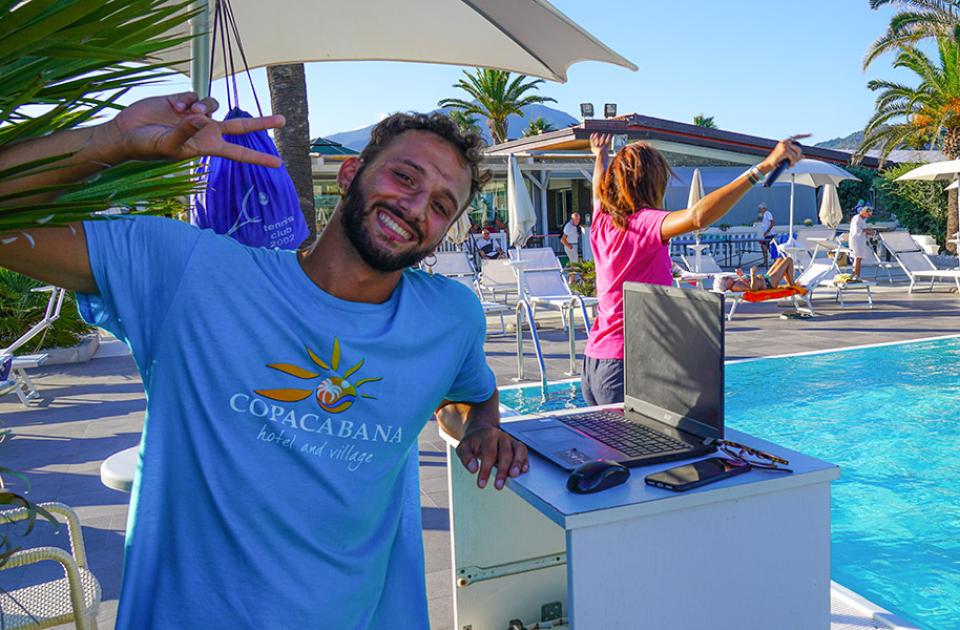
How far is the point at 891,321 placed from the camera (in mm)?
11195

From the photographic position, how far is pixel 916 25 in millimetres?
22703

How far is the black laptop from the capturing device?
6.66 feet

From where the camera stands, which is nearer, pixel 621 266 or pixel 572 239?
pixel 621 266

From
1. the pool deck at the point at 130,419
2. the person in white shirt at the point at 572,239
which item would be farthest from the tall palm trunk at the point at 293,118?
the person in white shirt at the point at 572,239

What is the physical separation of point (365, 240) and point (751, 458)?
1.10m

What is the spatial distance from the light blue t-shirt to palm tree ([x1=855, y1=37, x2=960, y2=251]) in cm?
2449

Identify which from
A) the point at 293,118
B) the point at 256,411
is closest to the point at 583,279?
the point at 293,118

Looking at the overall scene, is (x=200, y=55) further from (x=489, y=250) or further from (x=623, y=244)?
(x=489, y=250)

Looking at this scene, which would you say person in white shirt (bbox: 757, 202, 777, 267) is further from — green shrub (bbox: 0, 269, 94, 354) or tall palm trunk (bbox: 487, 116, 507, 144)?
green shrub (bbox: 0, 269, 94, 354)

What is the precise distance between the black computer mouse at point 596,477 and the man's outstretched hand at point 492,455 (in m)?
0.19

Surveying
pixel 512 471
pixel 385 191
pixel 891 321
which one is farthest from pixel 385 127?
pixel 891 321

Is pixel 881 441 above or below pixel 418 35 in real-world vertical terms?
below

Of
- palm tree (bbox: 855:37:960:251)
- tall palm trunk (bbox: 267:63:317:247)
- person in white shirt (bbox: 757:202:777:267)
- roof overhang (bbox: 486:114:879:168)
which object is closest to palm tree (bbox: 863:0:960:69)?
palm tree (bbox: 855:37:960:251)

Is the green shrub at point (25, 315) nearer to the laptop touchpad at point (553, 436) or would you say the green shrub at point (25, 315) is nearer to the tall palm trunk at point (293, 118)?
the tall palm trunk at point (293, 118)
